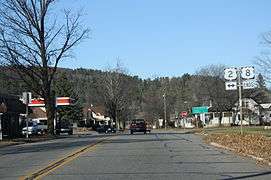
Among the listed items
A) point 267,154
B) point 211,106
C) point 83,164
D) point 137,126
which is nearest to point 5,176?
point 83,164

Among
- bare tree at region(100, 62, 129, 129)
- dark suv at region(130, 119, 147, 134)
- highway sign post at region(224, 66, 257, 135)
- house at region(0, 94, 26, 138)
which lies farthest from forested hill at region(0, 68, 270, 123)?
highway sign post at region(224, 66, 257, 135)

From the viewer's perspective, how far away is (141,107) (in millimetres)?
153000

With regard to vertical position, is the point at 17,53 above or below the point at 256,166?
above

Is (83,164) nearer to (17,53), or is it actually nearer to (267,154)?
(267,154)

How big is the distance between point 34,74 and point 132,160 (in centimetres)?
3526

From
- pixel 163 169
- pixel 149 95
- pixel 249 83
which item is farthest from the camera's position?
pixel 149 95

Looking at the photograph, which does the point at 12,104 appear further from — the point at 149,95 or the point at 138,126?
the point at 149,95

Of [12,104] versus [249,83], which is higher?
[12,104]

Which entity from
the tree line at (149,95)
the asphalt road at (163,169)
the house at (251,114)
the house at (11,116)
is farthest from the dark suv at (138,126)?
the house at (251,114)

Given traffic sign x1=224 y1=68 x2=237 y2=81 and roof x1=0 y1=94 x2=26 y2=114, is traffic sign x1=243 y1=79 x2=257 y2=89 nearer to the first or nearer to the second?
traffic sign x1=224 y1=68 x2=237 y2=81

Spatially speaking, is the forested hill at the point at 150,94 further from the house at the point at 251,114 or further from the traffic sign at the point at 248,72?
the traffic sign at the point at 248,72

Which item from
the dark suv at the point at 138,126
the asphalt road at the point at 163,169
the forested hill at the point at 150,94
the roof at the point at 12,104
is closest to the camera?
the asphalt road at the point at 163,169

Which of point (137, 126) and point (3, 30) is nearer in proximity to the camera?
point (3, 30)

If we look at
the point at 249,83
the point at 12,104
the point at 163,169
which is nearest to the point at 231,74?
the point at 249,83
